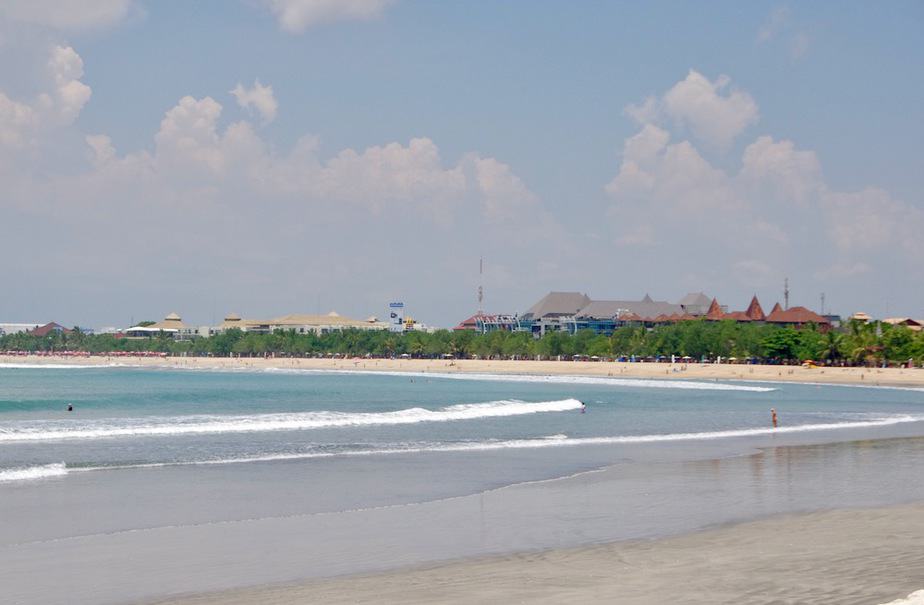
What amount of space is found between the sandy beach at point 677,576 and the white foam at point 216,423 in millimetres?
26340

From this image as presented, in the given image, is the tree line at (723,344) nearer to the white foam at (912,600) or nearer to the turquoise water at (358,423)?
the turquoise water at (358,423)

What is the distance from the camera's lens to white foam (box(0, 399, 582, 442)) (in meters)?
39.2

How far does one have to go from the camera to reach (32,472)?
2691 centimetres

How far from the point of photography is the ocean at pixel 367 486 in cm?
1623

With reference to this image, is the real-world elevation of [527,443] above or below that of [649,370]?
below

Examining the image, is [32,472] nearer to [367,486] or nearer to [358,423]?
[367,486]

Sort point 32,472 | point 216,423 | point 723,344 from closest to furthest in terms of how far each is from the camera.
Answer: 1. point 32,472
2. point 216,423
3. point 723,344

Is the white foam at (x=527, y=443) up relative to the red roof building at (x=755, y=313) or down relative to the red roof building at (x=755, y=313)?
down

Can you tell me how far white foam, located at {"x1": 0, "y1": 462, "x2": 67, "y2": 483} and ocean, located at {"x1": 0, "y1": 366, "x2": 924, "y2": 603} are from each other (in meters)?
0.08

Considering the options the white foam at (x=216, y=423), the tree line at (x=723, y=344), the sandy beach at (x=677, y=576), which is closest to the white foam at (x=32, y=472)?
the white foam at (x=216, y=423)

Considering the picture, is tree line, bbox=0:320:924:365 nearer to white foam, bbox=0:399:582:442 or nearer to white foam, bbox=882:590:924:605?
white foam, bbox=0:399:582:442

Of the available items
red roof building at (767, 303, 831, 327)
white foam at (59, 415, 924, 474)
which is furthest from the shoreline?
white foam at (59, 415, 924, 474)

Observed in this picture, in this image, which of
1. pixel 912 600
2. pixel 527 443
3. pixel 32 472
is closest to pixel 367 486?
pixel 32 472

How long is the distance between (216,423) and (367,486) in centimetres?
2210
